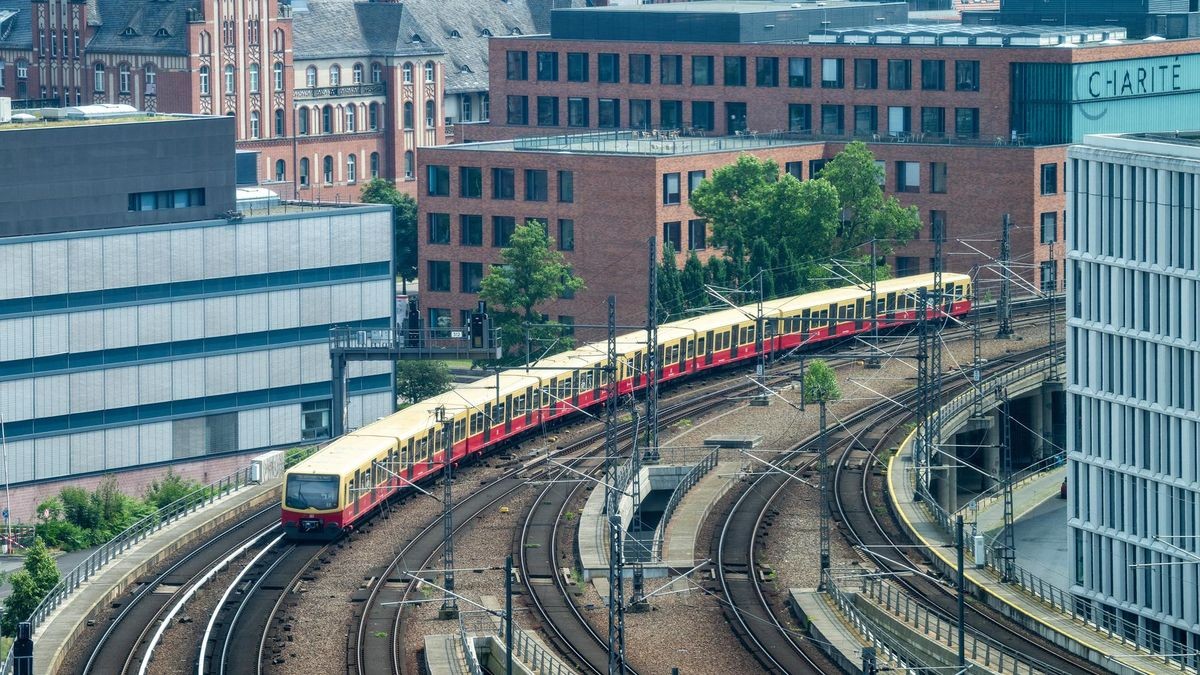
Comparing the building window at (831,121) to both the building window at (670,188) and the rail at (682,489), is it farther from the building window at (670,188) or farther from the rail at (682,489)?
the rail at (682,489)

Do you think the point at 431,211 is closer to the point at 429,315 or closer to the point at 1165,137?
the point at 429,315

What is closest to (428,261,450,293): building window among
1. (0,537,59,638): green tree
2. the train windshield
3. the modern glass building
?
the modern glass building

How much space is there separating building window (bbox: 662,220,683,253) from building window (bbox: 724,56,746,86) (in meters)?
19.4

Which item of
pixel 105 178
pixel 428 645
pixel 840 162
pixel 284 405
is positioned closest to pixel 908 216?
pixel 840 162

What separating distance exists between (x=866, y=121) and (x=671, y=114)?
Answer: 14597 mm

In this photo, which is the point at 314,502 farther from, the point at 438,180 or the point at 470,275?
the point at 438,180

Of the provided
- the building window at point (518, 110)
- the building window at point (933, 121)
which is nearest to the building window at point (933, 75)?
the building window at point (933, 121)

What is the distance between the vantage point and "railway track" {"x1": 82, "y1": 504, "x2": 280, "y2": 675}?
67.4 meters

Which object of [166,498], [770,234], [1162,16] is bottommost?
[166,498]

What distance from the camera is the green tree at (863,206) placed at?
13125cm

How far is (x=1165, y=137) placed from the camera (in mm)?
76875

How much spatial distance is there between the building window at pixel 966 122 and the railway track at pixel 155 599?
69586mm

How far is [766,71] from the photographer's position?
6048 inches

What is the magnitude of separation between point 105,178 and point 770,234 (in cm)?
4050
